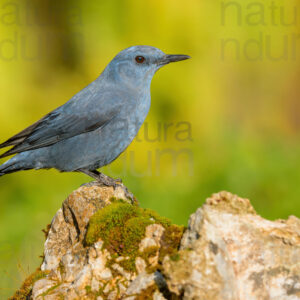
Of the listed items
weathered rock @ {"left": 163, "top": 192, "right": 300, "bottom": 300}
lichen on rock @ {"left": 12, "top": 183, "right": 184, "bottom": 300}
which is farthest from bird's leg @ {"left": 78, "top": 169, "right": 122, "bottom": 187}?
weathered rock @ {"left": 163, "top": 192, "right": 300, "bottom": 300}

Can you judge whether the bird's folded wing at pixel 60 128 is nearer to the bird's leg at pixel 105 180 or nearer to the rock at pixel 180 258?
the bird's leg at pixel 105 180

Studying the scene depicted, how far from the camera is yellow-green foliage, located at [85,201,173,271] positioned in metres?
4.23

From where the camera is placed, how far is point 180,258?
3533 millimetres

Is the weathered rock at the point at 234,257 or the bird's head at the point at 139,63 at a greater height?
the bird's head at the point at 139,63

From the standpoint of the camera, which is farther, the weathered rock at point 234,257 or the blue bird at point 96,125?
the blue bird at point 96,125

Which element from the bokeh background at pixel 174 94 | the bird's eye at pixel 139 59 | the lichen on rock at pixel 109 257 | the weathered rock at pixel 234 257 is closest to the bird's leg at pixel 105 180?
the lichen on rock at pixel 109 257

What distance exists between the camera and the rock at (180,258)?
11.6 ft

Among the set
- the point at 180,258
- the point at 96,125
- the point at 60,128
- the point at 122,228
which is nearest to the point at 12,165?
the point at 60,128

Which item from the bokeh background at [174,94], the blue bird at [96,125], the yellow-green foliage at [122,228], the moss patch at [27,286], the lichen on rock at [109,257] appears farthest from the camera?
the bokeh background at [174,94]

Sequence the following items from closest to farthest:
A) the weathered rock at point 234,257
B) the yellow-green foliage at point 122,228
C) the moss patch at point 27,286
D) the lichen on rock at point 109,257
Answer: the weathered rock at point 234,257 < the lichen on rock at point 109,257 < the yellow-green foliage at point 122,228 < the moss patch at point 27,286

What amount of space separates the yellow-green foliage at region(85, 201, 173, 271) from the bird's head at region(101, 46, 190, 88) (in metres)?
2.16

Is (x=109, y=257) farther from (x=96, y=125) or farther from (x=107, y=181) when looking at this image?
(x=96, y=125)

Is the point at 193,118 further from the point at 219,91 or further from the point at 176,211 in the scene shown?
the point at 176,211

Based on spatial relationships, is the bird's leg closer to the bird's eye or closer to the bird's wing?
the bird's wing
